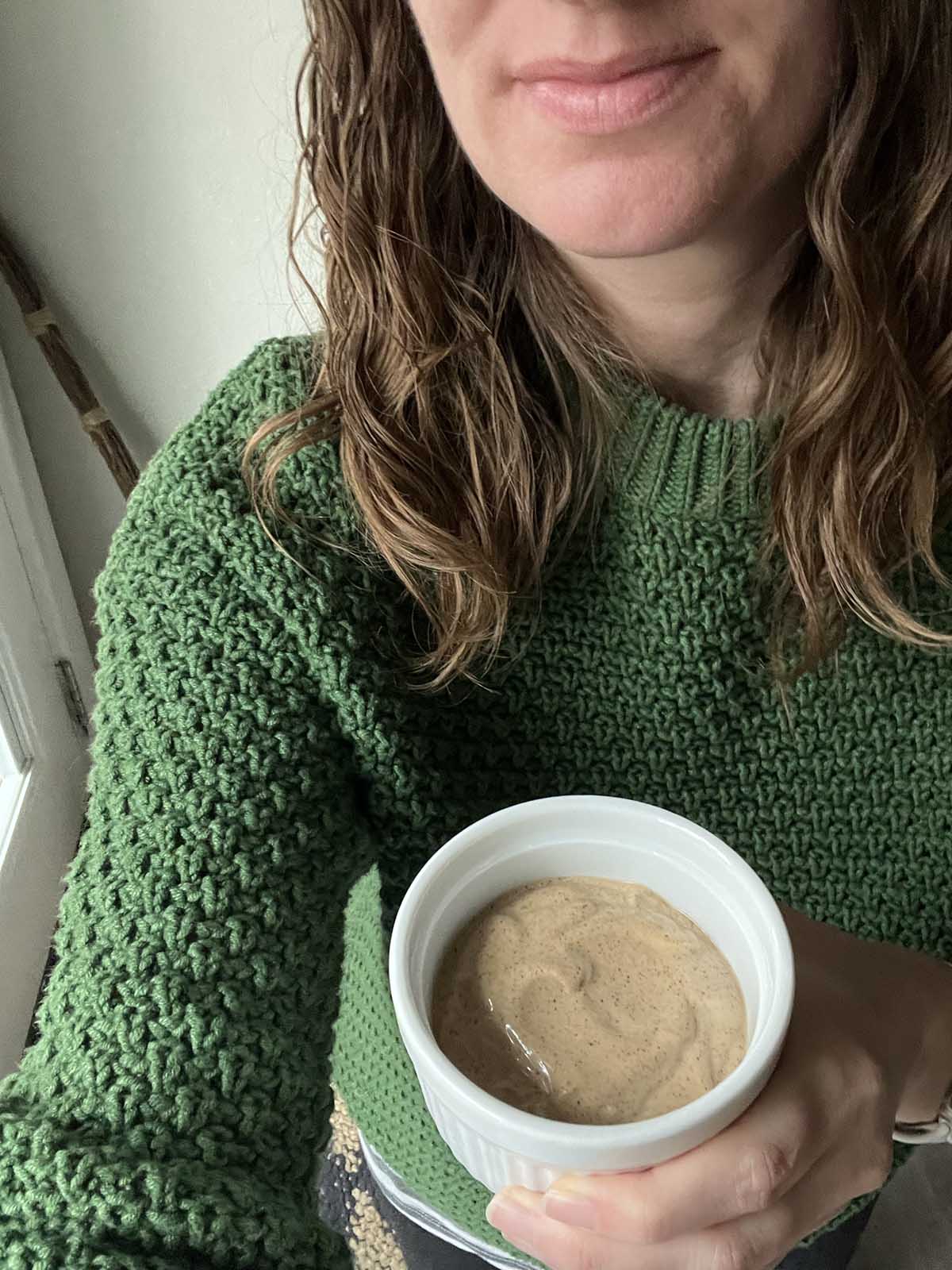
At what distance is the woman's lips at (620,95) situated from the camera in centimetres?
43

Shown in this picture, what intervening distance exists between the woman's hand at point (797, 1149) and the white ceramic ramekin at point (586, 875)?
Answer: 17 millimetres

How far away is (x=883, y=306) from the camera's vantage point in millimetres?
531

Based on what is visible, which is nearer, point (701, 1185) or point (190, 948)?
point (701, 1185)

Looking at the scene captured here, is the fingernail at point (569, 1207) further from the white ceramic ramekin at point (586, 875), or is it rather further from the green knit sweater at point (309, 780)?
the green knit sweater at point (309, 780)

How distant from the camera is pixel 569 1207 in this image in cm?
33

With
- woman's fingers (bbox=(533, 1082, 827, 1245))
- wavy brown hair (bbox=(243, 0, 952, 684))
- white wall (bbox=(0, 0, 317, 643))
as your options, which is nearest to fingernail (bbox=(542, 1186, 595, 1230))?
woman's fingers (bbox=(533, 1082, 827, 1245))

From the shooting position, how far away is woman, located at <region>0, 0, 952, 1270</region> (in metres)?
0.44

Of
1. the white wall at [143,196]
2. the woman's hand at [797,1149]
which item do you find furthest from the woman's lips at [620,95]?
the white wall at [143,196]

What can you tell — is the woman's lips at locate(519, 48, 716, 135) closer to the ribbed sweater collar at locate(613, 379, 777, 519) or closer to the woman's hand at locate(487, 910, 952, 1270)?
the ribbed sweater collar at locate(613, 379, 777, 519)

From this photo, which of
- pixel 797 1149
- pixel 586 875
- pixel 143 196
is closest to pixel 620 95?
pixel 586 875

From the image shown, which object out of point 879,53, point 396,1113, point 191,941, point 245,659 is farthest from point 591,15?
point 396,1113

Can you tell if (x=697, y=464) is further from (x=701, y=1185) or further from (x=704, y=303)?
(x=701, y=1185)

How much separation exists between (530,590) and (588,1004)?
264mm

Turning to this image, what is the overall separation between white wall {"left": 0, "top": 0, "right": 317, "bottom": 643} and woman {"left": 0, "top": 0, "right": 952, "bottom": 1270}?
16.5 inches
